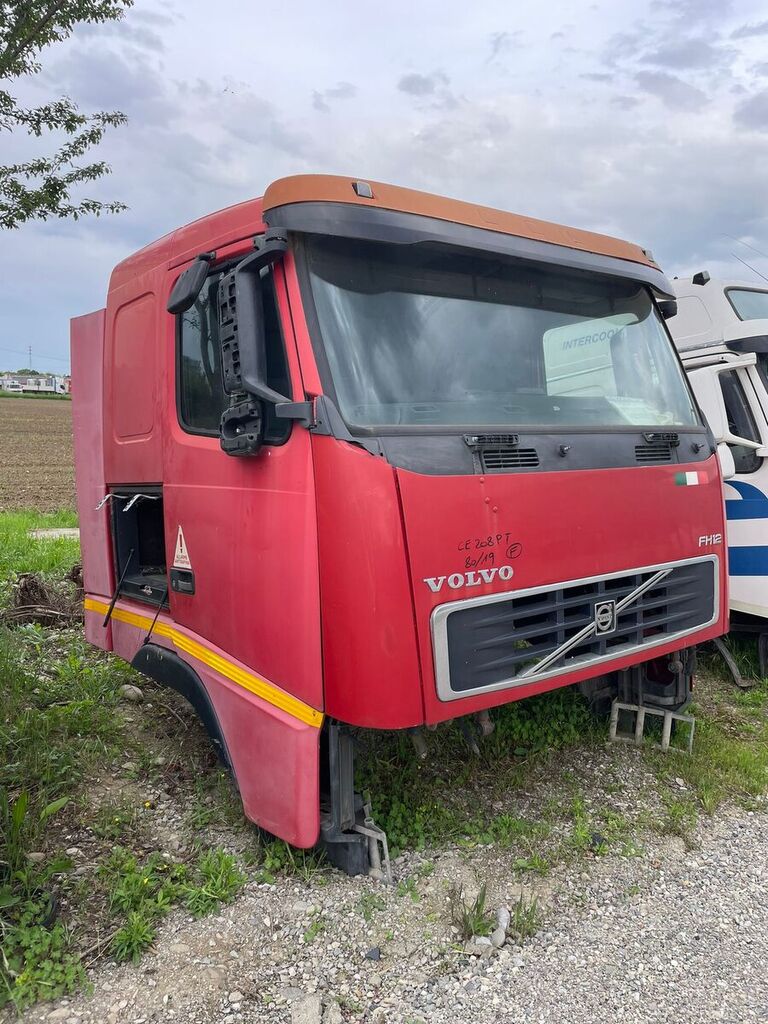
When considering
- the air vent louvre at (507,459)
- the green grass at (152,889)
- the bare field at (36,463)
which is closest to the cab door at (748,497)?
the air vent louvre at (507,459)

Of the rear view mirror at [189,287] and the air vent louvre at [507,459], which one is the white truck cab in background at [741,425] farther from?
the rear view mirror at [189,287]

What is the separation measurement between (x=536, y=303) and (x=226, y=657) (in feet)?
6.50

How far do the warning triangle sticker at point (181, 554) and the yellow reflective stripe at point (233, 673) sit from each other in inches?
12.5

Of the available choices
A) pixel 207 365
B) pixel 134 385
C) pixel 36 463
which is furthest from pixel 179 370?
pixel 36 463

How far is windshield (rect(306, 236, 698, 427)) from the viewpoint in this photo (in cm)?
263

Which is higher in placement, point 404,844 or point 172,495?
point 172,495

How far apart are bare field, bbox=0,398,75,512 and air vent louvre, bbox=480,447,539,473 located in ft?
25.8

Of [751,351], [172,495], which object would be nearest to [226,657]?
[172,495]

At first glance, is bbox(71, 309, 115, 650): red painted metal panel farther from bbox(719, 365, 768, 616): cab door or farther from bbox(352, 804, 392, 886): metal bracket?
bbox(719, 365, 768, 616): cab door

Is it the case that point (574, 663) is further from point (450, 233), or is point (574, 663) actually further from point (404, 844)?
point (450, 233)

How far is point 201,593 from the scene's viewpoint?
126 inches

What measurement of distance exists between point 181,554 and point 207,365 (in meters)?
0.86

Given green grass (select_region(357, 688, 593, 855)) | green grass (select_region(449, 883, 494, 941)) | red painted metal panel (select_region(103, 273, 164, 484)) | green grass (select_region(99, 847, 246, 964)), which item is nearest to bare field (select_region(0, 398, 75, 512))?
red painted metal panel (select_region(103, 273, 164, 484))

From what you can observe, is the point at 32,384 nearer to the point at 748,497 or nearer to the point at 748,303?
the point at 748,303
